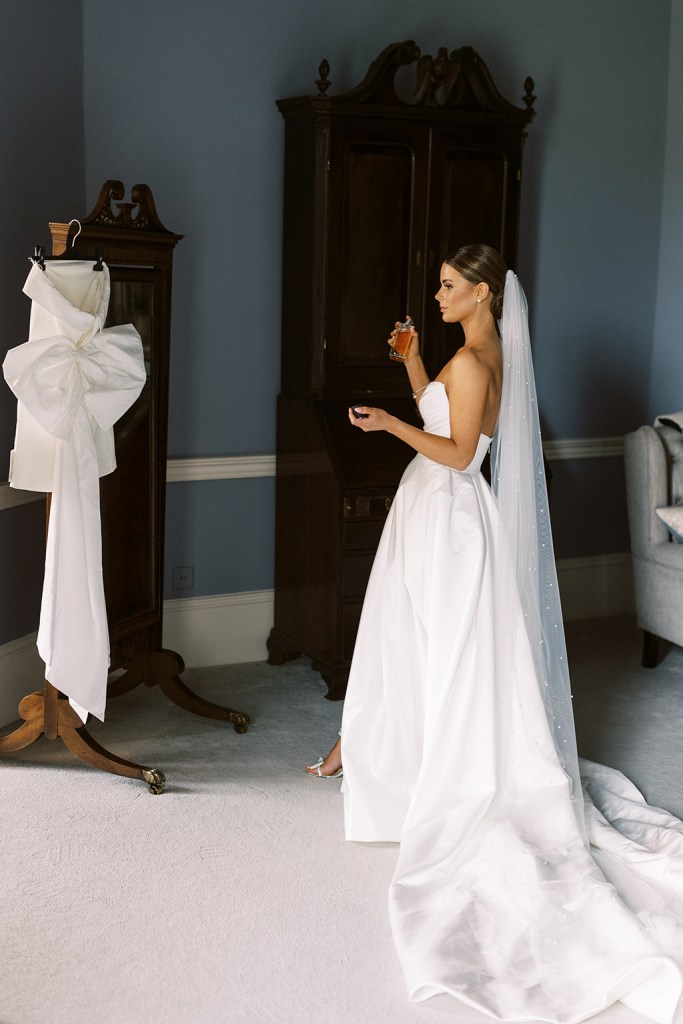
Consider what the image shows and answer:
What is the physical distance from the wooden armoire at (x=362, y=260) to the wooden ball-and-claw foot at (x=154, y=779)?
0.98m

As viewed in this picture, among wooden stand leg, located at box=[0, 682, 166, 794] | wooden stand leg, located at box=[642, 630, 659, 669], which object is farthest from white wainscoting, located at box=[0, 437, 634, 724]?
wooden stand leg, located at box=[642, 630, 659, 669]

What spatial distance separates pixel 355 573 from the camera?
4230mm

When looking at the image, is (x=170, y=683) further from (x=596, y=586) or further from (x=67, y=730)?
(x=596, y=586)

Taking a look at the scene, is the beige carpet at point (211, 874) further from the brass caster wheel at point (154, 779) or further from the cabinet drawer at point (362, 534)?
the cabinet drawer at point (362, 534)

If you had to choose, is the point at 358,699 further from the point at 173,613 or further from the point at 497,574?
the point at 173,613

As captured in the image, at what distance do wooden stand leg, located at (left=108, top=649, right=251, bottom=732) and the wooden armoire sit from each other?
0.50 meters

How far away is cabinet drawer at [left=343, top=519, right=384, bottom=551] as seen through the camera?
165 inches

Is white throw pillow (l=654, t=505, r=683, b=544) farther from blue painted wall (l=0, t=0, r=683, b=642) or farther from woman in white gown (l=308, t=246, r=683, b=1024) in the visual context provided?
woman in white gown (l=308, t=246, r=683, b=1024)

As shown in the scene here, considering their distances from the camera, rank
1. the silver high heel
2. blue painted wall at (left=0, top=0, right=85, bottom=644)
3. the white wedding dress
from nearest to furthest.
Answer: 1. the white wedding dress
2. the silver high heel
3. blue painted wall at (left=0, top=0, right=85, bottom=644)

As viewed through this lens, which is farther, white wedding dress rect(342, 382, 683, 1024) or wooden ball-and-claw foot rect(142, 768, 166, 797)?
wooden ball-and-claw foot rect(142, 768, 166, 797)

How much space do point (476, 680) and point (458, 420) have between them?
730 mm

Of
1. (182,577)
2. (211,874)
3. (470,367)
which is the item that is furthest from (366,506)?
(211,874)

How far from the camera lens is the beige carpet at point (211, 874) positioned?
97.7 inches

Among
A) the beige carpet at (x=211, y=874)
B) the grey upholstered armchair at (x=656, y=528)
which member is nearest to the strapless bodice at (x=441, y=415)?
the beige carpet at (x=211, y=874)
